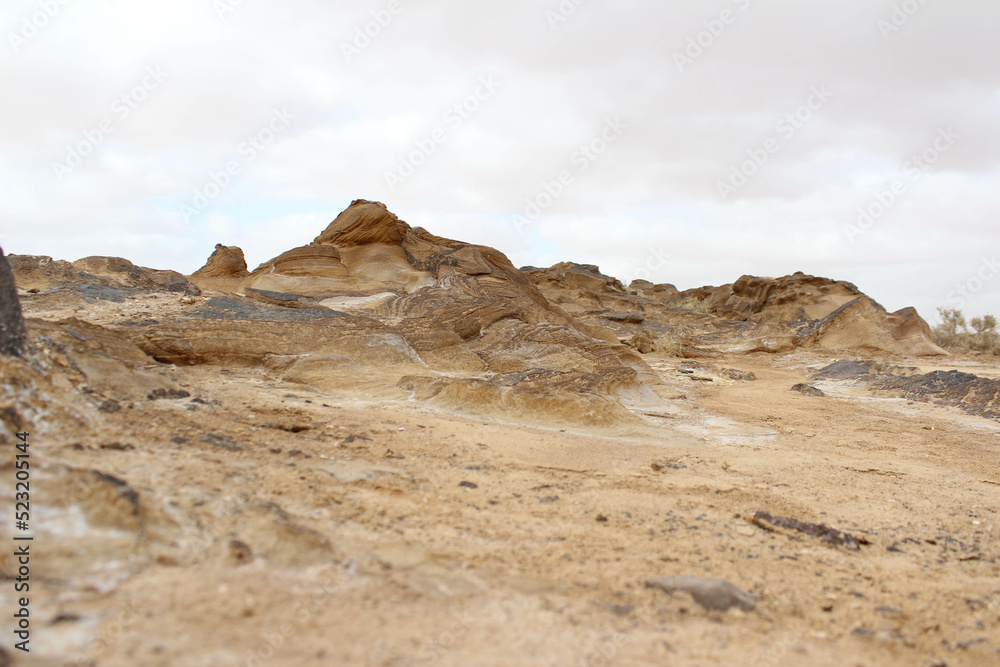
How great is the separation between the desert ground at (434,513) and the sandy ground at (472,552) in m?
0.01

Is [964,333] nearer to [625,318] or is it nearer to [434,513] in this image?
[625,318]

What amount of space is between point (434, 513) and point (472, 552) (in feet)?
1.63

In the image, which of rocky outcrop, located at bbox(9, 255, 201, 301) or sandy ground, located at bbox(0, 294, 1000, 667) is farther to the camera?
rocky outcrop, located at bbox(9, 255, 201, 301)

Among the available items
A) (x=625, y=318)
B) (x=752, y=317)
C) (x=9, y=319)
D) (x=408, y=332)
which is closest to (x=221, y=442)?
(x=9, y=319)

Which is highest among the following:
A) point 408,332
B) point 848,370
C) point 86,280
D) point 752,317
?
point 752,317

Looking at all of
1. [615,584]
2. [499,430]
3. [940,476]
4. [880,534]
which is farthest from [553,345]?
[615,584]

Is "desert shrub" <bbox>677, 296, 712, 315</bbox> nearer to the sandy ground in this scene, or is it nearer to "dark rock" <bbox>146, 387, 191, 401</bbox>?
the sandy ground

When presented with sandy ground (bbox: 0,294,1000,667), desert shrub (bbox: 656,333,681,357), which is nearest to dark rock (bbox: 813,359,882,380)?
desert shrub (bbox: 656,333,681,357)

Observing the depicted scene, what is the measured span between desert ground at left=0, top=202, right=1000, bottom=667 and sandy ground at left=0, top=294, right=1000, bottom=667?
0.01m

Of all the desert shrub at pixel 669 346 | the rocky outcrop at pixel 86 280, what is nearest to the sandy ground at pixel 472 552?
the rocky outcrop at pixel 86 280

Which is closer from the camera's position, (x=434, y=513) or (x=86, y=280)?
(x=434, y=513)

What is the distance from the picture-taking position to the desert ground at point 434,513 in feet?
6.67

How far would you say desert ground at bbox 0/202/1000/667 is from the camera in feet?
6.67

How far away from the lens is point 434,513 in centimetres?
321
